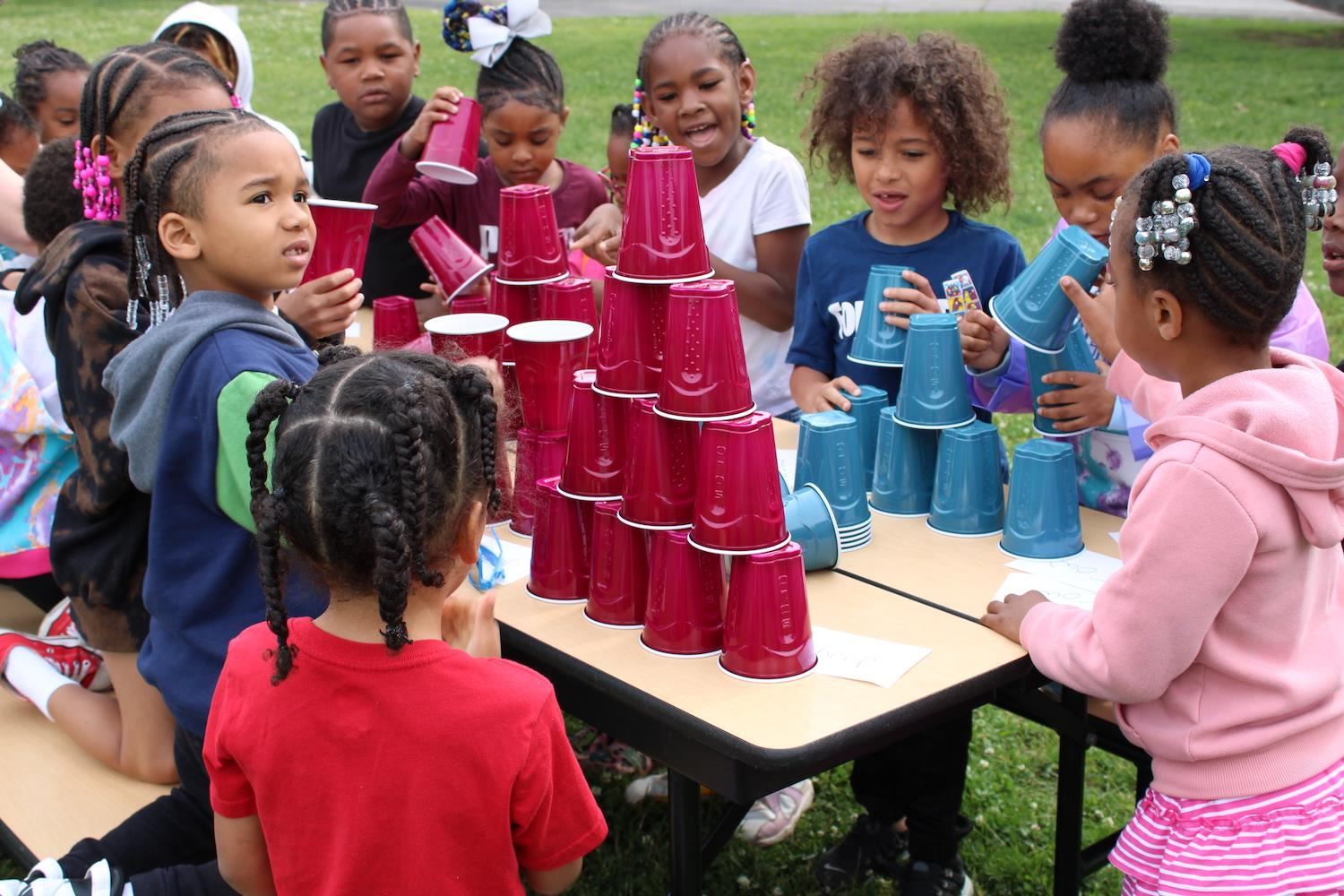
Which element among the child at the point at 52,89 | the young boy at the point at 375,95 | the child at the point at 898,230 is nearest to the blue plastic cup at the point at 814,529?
the child at the point at 898,230

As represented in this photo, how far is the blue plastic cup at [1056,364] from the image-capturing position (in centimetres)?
255

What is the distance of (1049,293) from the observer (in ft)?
7.79

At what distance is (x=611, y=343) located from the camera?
224 centimetres

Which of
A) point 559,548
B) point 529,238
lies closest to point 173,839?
point 559,548

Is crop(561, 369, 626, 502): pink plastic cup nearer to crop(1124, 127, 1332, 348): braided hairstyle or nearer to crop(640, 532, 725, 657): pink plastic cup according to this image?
crop(640, 532, 725, 657): pink plastic cup

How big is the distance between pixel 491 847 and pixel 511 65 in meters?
2.68

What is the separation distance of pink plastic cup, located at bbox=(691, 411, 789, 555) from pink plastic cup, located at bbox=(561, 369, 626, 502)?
0.28 meters

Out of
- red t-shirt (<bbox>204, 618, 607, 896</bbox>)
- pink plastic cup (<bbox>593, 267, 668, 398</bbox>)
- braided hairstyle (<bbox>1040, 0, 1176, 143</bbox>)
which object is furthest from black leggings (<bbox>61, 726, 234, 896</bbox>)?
braided hairstyle (<bbox>1040, 0, 1176, 143</bbox>)

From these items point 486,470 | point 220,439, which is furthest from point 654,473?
point 220,439

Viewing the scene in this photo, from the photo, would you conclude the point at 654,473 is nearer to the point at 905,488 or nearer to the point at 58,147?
the point at 905,488

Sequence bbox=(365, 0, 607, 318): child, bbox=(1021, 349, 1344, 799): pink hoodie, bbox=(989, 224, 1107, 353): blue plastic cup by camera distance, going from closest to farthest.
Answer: bbox=(1021, 349, 1344, 799): pink hoodie
bbox=(989, 224, 1107, 353): blue plastic cup
bbox=(365, 0, 607, 318): child

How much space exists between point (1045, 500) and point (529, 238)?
3.76 ft

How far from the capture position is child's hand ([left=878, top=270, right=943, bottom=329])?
2.65 meters

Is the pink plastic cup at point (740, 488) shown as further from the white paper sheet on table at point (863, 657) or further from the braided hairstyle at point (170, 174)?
the braided hairstyle at point (170, 174)
